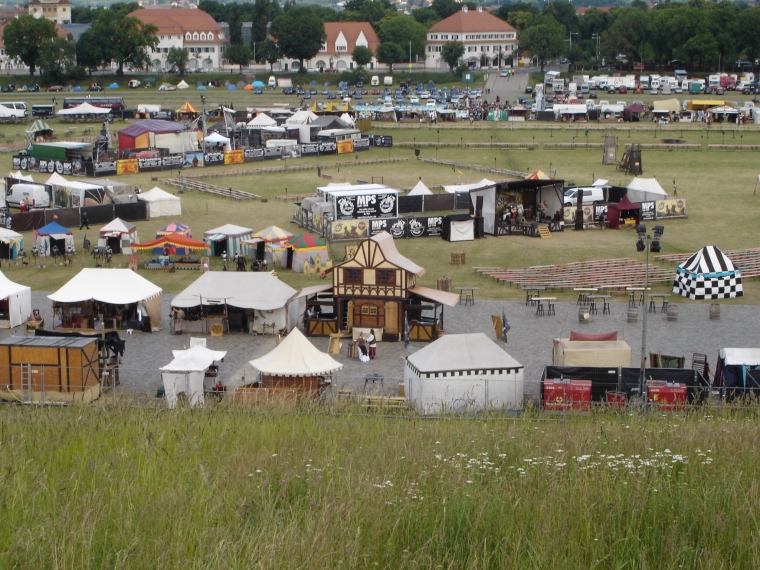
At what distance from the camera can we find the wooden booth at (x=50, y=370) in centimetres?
1825

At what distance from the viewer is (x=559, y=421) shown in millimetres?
13211

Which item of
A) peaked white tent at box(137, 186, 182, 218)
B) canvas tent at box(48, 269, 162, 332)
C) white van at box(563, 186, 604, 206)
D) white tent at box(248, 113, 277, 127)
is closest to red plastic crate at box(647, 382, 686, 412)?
canvas tent at box(48, 269, 162, 332)

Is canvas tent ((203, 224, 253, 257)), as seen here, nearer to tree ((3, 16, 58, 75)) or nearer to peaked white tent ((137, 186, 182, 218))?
peaked white tent ((137, 186, 182, 218))

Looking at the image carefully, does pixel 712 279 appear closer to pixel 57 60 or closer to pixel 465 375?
pixel 465 375

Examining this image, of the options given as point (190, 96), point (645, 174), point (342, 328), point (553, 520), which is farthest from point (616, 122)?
point (553, 520)

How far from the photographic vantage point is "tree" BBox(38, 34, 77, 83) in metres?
104

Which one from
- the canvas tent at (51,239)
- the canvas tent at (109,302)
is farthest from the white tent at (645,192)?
the canvas tent at (109,302)

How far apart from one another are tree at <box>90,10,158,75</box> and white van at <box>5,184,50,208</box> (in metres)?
69.1

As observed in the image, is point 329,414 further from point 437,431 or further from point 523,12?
point 523,12

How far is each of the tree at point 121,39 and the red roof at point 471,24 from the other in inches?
1721

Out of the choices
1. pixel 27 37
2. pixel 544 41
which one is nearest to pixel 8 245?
pixel 27 37

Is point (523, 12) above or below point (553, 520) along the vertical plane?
above

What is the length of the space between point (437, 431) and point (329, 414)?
2243mm

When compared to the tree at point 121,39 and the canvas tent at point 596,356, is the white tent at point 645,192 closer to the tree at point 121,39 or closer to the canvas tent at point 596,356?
the canvas tent at point 596,356
